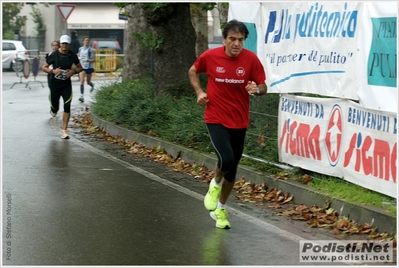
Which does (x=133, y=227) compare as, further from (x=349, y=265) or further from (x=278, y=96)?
(x=278, y=96)

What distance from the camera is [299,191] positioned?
995 cm

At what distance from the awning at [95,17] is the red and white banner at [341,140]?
48.7 metres

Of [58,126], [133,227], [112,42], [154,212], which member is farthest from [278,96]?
[112,42]

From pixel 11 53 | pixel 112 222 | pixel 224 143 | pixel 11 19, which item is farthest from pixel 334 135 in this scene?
pixel 11 19

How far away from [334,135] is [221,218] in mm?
1948

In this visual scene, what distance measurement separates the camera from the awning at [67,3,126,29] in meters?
59.0

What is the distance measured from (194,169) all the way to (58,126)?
6.43 meters

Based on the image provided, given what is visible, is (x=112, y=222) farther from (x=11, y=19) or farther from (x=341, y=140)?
(x=11, y=19)

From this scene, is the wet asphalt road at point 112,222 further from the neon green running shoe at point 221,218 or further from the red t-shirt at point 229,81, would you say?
the red t-shirt at point 229,81

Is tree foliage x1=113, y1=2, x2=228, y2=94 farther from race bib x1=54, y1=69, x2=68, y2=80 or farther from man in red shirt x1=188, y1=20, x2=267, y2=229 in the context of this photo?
man in red shirt x1=188, y1=20, x2=267, y2=229

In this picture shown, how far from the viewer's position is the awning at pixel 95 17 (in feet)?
193

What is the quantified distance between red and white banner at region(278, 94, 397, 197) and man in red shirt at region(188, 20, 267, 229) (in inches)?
51.2

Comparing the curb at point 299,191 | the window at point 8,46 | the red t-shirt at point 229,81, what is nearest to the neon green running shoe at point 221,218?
the red t-shirt at point 229,81

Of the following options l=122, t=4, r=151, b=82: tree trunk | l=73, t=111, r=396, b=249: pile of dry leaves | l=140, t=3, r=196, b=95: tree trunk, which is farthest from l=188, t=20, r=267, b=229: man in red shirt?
l=122, t=4, r=151, b=82: tree trunk
